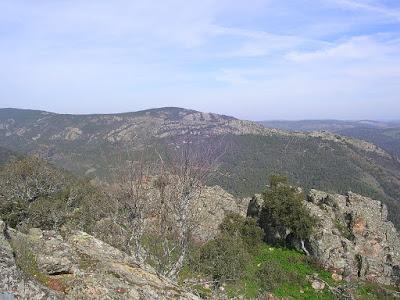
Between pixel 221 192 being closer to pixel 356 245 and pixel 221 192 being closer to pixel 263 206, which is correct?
pixel 263 206

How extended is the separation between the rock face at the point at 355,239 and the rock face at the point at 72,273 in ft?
94.6

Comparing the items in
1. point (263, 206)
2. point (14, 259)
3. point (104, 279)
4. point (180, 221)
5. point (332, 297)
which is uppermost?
point (14, 259)

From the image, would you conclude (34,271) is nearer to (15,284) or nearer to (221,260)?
(15,284)

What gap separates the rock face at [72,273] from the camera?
322 inches

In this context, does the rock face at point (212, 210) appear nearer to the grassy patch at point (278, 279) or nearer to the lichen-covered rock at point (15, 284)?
the grassy patch at point (278, 279)

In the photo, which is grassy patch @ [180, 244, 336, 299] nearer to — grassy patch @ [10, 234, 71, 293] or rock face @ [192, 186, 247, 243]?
rock face @ [192, 186, 247, 243]

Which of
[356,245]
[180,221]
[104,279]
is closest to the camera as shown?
[104,279]

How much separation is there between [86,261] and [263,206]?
37.0m

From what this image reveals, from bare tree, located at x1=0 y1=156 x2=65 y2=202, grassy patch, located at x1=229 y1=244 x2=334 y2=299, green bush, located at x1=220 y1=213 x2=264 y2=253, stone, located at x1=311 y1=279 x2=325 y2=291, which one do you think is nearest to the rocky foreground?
grassy patch, located at x1=229 y1=244 x2=334 y2=299

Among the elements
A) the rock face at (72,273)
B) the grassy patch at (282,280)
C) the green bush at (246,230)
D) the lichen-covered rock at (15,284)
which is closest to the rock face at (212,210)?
the green bush at (246,230)

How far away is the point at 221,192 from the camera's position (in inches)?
2158

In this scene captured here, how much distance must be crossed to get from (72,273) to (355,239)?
39.8 m

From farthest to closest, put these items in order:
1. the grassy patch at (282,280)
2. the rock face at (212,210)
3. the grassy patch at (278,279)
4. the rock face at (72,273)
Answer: the rock face at (212,210)
the grassy patch at (282,280)
the grassy patch at (278,279)
the rock face at (72,273)

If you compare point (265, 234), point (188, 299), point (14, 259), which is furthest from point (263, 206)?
point (14, 259)
